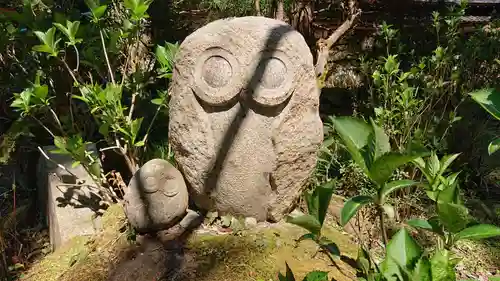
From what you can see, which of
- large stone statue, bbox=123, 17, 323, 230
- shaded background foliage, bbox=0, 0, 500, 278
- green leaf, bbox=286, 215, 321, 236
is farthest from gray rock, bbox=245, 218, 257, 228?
green leaf, bbox=286, 215, 321, 236

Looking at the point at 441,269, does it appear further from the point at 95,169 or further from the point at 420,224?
the point at 95,169

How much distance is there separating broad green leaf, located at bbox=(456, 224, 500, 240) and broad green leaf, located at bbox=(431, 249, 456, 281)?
0.06 m

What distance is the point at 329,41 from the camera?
391cm

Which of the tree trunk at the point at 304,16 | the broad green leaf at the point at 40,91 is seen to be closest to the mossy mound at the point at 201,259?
the broad green leaf at the point at 40,91

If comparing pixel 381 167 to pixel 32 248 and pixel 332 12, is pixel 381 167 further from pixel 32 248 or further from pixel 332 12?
pixel 332 12

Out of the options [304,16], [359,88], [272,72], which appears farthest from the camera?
[359,88]

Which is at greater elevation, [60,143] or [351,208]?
[351,208]

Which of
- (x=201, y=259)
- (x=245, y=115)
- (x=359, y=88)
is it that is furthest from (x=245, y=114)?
(x=359, y=88)

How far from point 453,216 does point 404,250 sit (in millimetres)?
119

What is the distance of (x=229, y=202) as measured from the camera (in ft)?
7.61

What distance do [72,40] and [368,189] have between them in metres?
2.17

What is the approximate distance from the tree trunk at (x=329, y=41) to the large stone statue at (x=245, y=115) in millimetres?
1697

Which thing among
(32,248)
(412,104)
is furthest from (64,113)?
(412,104)

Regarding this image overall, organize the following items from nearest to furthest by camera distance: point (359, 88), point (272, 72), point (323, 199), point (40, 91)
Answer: point (323, 199), point (272, 72), point (40, 91), point (359, 88)
